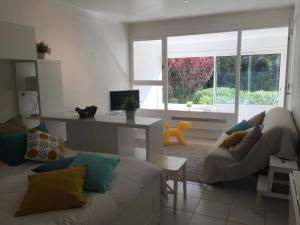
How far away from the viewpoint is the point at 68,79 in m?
4.25

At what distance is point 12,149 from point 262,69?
485cm

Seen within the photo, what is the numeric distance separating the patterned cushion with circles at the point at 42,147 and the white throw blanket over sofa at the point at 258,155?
1817mm

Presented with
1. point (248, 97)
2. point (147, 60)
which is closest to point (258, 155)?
point (248, 97)

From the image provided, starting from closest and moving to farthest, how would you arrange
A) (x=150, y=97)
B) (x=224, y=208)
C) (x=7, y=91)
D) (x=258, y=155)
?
(x=224, y=208) → (x=258, y=155) → (x=7, y=91) → (x=150, y=97)

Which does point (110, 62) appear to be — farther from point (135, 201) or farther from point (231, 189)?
point (135, 201)

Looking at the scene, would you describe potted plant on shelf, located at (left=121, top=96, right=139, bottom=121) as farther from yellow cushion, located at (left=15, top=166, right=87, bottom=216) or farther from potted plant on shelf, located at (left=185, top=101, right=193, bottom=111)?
potted plant on shelf, located at (left=185, top=101, right=193, bottom=111)

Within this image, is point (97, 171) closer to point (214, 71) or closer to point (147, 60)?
point (214, 71)

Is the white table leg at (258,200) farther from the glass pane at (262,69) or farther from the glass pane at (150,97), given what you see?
the glass pane at (150,97)

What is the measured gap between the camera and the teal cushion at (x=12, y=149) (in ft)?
7.80

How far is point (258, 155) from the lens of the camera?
114 inches

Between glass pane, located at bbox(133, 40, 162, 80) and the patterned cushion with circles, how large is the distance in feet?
12.5

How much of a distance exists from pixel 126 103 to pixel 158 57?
3.38 metres

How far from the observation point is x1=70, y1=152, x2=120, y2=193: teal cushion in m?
1.77

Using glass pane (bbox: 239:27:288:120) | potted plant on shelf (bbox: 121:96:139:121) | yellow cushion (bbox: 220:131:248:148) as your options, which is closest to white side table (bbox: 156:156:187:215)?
potted plant on shelf (bbox: 121:96:139:121)
